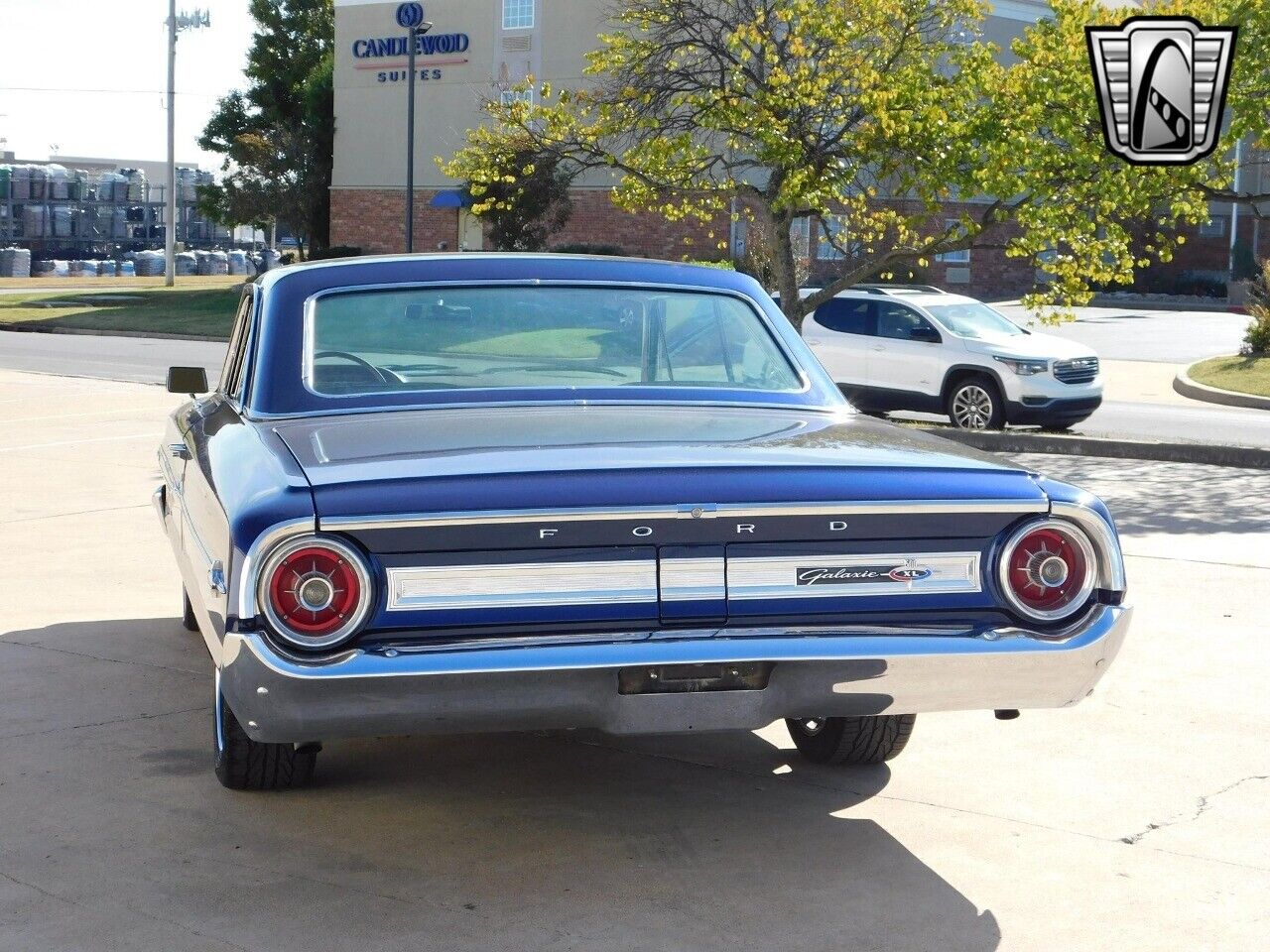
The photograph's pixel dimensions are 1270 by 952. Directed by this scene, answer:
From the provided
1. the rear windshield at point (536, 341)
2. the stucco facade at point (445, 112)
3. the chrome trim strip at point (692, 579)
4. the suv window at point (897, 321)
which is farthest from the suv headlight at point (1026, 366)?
the stucco facade at point (445, 112)

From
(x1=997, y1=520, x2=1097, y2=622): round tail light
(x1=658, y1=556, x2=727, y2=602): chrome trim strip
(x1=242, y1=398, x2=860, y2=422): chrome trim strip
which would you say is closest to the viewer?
(x1=658, y1=556, x2=727, y2=602): chrome trim strip

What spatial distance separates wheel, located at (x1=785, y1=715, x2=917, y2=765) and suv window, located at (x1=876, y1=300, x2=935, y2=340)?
1286 cm

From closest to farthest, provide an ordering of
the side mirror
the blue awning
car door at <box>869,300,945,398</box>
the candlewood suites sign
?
the side mirror
car door at <box>869,300,945,398</box>
the blue awning
the candlewood suites sign

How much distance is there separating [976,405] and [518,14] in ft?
113

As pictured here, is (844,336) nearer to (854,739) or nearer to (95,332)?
(854,739)

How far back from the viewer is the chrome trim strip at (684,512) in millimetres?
3791

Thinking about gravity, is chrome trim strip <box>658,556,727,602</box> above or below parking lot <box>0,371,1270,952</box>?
above

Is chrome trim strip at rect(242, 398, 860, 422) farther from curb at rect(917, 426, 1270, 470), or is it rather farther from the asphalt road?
the asphalt road

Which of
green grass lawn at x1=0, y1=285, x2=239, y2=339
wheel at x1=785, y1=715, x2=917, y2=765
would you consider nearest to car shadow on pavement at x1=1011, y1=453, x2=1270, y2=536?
wheel at x1=785, y1=715, x2=917, y2=765

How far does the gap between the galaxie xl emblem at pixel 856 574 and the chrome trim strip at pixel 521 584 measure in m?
0.38

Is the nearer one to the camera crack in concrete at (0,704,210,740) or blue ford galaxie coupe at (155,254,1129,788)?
blue ford galaxie coupe at (155,254,1129,788)

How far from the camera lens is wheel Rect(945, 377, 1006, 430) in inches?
681

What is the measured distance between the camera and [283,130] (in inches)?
2029

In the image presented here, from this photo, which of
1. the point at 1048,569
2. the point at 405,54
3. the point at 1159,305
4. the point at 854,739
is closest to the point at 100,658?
the point at 854,739
